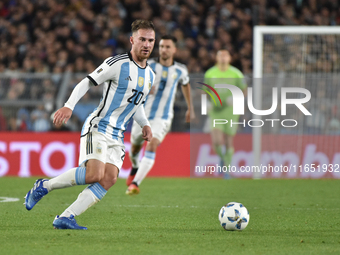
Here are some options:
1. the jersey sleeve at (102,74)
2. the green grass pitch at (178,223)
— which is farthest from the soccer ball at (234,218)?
the jersey sleeve at (102,74)

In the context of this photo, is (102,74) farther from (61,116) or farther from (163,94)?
(163,94)

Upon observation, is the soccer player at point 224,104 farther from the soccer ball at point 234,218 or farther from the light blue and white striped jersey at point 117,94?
the soccer ball at point 234,218

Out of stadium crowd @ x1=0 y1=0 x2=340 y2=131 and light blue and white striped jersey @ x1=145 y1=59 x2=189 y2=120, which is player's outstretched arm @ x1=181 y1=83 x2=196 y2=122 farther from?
stadium crowd @ x1=0 y1=0 x2=340 y2=131

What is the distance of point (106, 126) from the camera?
18.1ft

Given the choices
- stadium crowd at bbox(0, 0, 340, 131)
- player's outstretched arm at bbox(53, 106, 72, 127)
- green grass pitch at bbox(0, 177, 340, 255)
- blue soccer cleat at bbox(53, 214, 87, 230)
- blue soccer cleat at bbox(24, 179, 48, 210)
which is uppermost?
stadium crowd at bbox(0, 0, 340, 131)

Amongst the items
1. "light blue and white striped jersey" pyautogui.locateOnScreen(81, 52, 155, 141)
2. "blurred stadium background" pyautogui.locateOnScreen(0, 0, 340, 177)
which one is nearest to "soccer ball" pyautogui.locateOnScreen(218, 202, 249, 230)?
"light blue and white striped jersey" pyautogui.locateOnScreen(81, 52, 155, 141)

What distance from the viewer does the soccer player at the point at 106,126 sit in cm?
527

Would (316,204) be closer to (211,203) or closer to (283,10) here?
(211,203)

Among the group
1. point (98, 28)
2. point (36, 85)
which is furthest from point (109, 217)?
point (98, 28)

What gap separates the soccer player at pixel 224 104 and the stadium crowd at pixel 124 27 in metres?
2.98

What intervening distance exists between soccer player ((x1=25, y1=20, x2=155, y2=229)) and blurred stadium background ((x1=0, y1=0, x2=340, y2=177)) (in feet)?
22.2

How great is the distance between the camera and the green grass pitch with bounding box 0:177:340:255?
4.44 meters

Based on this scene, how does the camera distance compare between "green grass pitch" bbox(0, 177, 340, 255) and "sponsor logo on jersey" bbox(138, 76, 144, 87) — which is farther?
"sponsor logo on jersey" bbox(138, 76, 144, 87)

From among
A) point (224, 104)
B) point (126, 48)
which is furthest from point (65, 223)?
point (126, 48)
